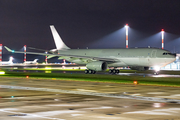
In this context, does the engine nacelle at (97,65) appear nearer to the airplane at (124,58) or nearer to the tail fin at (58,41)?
the airplane at (124,58)

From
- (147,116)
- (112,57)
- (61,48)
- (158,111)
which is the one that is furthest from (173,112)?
(61,48)

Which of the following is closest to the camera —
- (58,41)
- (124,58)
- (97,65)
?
(97,65)

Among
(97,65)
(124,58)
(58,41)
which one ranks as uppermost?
(58,41)

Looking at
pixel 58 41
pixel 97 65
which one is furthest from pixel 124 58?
pixel 58 41

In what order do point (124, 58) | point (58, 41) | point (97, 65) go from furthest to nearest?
point (58, 41) → point (124, 58) → point (97, 65)

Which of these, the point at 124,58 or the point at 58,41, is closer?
the point at 124,58

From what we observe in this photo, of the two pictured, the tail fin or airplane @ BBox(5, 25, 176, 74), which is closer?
airplane @ BBox(5, 25, 176, 74)

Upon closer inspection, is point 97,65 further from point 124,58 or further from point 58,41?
point 58,41

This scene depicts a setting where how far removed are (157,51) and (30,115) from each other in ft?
113

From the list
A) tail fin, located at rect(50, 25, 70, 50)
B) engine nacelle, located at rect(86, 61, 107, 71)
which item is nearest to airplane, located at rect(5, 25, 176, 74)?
engine nacelle, located at rect(86, 61, 107, 71)

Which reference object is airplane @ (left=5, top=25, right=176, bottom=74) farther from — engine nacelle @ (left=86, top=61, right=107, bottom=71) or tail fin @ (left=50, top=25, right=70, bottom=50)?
tail fin @ (left=50, top=25, right=70, bottom=50)

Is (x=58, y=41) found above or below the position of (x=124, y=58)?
above

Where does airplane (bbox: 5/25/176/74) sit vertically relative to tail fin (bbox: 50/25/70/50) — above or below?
below

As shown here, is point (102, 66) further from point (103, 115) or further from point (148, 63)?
point (103, 115)
